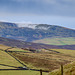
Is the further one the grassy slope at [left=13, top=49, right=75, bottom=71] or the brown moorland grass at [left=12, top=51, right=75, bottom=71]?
the grassy slope at [left=13, top=49, right=75, bottom=71]

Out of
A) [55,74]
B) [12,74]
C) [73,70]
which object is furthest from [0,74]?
[73,70]

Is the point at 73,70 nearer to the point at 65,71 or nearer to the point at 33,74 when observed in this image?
the point at 65,71

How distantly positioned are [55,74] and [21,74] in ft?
86.7

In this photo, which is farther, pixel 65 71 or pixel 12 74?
pixel 12 74

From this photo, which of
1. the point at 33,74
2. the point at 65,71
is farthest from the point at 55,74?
the point at 33,74

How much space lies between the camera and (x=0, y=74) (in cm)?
5906

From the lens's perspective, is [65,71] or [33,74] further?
[33,74]

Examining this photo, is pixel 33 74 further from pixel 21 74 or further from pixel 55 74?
pixel 55 74

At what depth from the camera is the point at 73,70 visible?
1435 inches

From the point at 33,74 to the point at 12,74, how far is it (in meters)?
7.22

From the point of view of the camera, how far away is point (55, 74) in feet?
126

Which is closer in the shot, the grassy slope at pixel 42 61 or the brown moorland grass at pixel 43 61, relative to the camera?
the brown moorland grass at pixel 43 61

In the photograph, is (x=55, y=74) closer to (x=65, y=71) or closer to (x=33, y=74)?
(x=65, y=71)

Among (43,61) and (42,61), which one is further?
(43,61)
